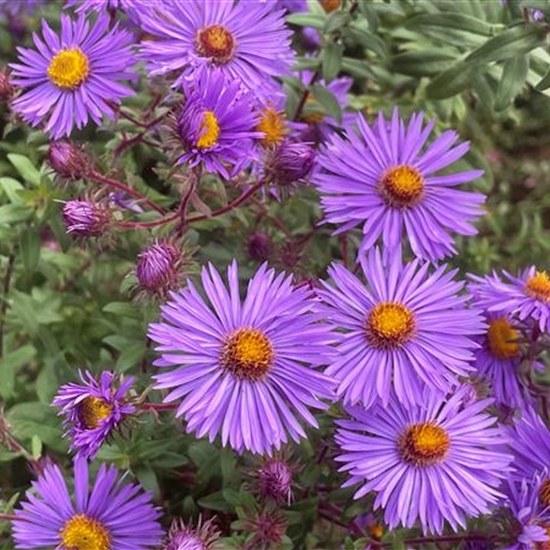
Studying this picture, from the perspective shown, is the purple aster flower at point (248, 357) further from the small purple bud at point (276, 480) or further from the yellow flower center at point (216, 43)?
the yellow flower center at point (216, 43)

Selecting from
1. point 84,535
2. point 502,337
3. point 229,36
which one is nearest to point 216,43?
point 229,36

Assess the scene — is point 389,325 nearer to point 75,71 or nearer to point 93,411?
point 93,411

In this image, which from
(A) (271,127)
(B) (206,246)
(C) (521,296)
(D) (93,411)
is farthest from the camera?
(B) (206,246)

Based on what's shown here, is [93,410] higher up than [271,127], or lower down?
lower down

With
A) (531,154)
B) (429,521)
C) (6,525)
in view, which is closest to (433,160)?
(429,521)

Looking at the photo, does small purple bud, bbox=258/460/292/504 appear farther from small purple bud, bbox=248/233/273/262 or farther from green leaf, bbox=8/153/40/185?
green leaf, bbox=8/153/40/185

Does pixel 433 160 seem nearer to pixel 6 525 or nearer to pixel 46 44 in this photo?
pixel 46 44

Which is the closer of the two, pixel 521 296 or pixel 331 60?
pixel 521 296
